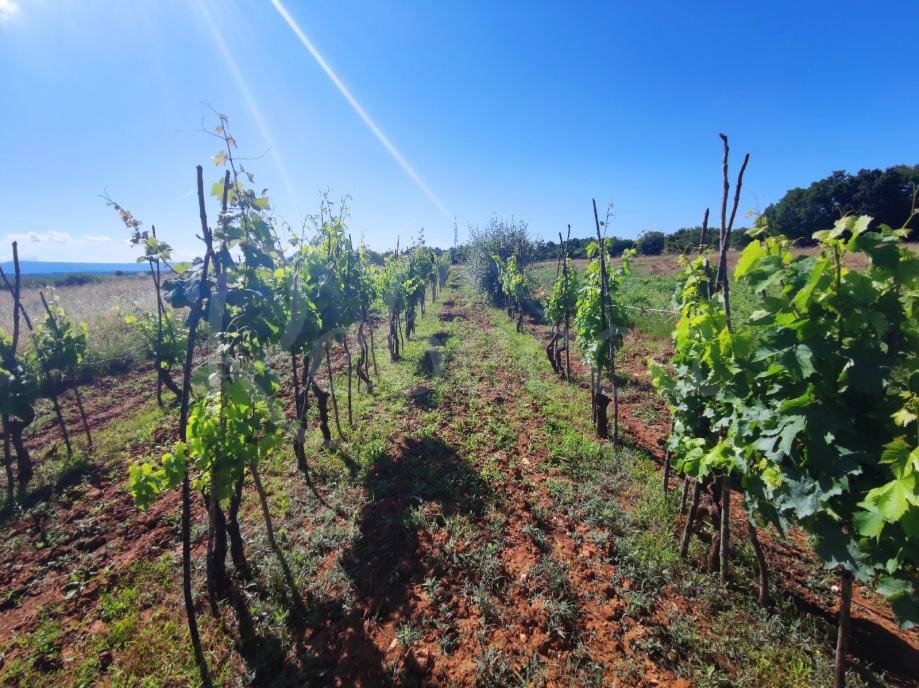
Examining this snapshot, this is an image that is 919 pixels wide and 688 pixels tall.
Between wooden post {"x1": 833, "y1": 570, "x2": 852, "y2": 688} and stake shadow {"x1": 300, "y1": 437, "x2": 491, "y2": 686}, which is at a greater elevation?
wooden post {"x1": 833, "y1": 570, "x2": 852, "y2": 688}

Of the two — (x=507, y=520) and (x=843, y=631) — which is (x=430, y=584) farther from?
(x=843, y=631)

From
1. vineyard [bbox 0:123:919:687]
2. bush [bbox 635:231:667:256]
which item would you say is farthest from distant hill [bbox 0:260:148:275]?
bush [bbox 635:231:667:256]

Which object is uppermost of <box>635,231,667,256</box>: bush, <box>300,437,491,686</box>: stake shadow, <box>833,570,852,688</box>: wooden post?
<box>635,231,667,256</box>: bush

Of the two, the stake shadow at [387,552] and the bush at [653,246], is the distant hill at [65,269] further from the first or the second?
the bush at [653,246]

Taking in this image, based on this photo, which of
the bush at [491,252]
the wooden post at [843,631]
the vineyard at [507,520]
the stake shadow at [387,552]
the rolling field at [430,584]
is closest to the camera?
the vineyard at [507,520]

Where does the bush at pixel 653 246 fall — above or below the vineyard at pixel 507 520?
above

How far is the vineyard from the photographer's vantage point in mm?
2027

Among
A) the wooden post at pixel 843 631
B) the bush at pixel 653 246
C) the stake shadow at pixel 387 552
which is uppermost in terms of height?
the bush at pixel 653 246

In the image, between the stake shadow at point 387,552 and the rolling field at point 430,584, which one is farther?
the stake shadow at point 387,552

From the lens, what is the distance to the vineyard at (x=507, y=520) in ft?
6.65

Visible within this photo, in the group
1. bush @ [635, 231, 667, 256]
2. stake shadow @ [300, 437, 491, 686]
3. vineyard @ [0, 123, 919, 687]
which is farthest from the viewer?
bush @ [635, 231, 667, 256]

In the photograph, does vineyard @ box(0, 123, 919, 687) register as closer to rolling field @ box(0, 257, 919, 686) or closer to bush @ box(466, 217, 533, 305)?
rolling field @ box(0, 257, 919, 686)

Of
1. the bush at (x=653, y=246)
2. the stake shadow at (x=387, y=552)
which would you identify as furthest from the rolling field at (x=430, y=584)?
the bush at (x=653, y=246)

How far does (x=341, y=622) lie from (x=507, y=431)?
3645 mm
